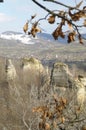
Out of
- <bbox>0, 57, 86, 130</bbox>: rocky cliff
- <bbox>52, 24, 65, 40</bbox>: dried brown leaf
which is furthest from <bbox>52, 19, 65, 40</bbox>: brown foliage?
<bbox>0, 57, 86, 130</bbox>: rocky cliff

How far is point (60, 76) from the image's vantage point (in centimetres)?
7988

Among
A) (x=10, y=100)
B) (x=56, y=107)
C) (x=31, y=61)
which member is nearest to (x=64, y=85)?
(x=10, y=100)

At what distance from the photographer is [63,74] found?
80.2 m

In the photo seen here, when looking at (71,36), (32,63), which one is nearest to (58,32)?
(71,36)

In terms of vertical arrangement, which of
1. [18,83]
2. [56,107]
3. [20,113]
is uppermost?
[56,107]

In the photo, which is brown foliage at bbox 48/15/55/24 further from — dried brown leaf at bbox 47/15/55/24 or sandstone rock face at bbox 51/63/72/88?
sandstone rock face at bbox 51/63/72/88

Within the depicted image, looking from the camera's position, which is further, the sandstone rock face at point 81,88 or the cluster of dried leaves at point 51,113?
the sandstone rock face at point 81,88

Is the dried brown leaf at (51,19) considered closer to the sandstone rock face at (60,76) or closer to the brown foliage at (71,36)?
the brown foliage at (71,36)

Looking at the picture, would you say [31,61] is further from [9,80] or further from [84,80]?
[84,80]

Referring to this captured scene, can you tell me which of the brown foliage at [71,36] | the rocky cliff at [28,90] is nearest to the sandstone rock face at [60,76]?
the rocky cliff at [28,90]

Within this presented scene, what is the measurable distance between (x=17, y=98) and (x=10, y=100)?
5857 mm

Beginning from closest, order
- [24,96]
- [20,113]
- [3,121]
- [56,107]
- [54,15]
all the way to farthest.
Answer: [54,15]
[56,107]
[20,113]
[3,121]
[24,96]

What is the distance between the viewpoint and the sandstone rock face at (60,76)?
7738cm

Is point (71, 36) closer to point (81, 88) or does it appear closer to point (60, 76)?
point (81, 88)
